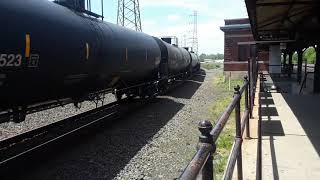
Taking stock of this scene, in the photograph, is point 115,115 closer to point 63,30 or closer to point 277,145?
point 63,30

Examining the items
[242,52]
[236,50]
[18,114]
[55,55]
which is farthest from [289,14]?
Result: [242,52]

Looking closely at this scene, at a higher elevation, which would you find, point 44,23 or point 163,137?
point 44,23

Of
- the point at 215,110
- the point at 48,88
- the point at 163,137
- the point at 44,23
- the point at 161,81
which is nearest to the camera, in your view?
the point at 44,23

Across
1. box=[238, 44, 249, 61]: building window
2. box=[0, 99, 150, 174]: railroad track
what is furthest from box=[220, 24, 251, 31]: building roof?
box=[0, 99, 150, 174]: railroad track

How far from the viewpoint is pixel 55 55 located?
7.89 meters

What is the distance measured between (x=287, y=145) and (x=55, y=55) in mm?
4561

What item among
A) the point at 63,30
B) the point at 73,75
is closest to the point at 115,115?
the point at 73,75

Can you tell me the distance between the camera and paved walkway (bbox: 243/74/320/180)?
5.58 meters

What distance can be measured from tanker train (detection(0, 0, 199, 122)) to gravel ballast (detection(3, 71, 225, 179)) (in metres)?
1.16

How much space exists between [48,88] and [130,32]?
A: 6036 mm

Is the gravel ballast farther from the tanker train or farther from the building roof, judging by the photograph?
the building roof

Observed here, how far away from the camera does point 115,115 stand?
13.9 metres

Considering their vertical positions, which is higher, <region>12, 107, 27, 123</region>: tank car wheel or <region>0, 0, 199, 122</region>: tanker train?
<region>0, 0, 199, 122</region>: tanker train

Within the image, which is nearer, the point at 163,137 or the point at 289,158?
the point at 289,158
